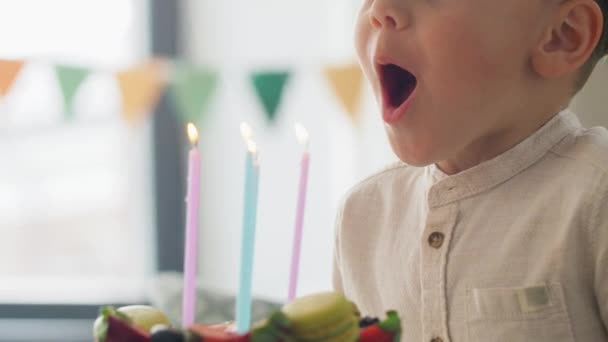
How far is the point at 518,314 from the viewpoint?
2.36ft

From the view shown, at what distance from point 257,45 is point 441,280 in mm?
959

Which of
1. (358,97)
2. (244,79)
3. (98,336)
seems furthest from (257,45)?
(98,336)

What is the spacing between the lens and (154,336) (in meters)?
0.46

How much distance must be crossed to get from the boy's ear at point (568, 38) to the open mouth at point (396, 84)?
0.11 metres

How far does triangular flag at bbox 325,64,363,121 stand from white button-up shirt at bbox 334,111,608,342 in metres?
0.48

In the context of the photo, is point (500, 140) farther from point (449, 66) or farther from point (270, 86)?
point (270, 86)

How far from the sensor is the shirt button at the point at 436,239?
30.5 inches

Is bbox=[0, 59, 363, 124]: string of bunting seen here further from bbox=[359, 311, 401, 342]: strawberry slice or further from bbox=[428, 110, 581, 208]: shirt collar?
bbox=[359, 311, 401, 342]: strawberry slice

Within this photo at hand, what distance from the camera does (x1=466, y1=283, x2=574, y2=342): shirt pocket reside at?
2.32 feet

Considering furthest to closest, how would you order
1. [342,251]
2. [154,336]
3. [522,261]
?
1. [342,251]
2. [522,261]
3. [154,336]

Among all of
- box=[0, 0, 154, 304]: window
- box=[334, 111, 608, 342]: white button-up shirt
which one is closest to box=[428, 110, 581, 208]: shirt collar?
box=[334, 111, 608, 342]: white button-up shirt

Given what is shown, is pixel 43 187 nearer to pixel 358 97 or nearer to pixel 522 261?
pixel 358 97

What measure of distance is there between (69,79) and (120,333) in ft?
3.26

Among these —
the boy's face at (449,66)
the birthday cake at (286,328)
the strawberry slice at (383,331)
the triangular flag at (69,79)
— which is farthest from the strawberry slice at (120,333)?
the triangular flag at (69,79)
